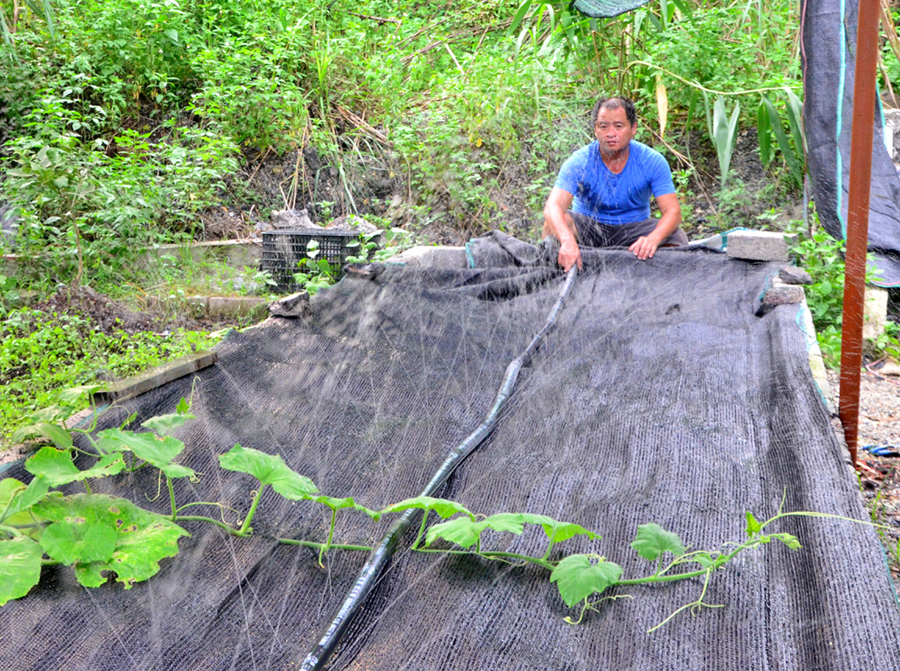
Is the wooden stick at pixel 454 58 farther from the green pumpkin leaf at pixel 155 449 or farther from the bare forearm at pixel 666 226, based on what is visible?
the green pumpkin leaf at pixel 155 449

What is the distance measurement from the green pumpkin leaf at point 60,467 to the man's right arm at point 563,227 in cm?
265

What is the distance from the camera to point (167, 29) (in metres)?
6.76

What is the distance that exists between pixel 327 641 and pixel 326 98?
6468mm

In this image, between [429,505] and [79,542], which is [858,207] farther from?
[79,542]

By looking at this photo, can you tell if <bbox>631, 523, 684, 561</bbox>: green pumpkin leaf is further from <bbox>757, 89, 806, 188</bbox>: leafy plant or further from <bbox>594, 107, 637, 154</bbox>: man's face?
<bbox>757, 89, 806, 188</bbox>: leafy plant

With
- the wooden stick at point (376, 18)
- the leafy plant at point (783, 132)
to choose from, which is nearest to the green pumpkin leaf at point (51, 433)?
the leafy plant at point (783, 132)

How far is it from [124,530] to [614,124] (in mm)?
3410

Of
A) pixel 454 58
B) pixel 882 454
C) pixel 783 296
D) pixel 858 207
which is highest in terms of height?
pixel 454 58

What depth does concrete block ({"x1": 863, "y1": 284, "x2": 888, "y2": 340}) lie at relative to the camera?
12.0 ft

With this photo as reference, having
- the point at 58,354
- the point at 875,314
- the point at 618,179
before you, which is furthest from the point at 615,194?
the point at 58,354

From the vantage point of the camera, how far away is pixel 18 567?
4.32 feet

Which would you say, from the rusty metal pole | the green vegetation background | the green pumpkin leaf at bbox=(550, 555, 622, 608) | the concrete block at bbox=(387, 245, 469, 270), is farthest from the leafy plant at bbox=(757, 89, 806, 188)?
the green pumpkin leaf at bbox=(550, 555, 622, 608)

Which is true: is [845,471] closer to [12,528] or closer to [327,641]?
[327,641]

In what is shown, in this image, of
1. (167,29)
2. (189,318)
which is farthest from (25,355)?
(167,29)
